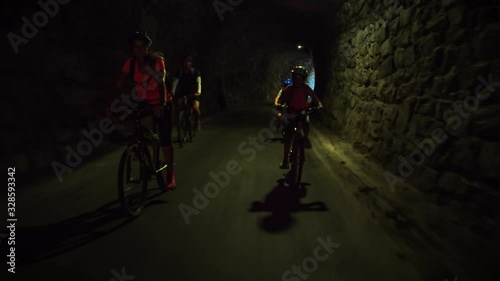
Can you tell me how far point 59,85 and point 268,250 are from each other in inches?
224

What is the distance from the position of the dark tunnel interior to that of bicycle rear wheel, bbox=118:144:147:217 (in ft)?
0.58

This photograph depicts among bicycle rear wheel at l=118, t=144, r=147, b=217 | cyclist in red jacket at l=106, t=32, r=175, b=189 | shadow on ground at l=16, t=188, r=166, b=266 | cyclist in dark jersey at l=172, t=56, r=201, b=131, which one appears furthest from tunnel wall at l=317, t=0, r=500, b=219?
cyclist in dark jersey at l=172, t=56, r=201, b=131

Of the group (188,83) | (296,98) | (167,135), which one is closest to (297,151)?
(296,98)

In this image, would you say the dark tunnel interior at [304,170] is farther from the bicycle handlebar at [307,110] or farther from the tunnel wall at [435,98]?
the bicycle handlebar at [307,110]

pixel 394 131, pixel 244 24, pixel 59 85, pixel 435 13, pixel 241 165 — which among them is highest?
pixel 244 24

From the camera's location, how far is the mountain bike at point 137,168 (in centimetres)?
380

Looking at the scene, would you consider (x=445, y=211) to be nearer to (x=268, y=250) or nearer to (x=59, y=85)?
(x=268, y=250)

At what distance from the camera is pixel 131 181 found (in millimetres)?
4043

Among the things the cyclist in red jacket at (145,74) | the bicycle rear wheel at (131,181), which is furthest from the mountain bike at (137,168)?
the cyclist in red jacket at (145,74)

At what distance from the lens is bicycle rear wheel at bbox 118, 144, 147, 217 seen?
3.76 m

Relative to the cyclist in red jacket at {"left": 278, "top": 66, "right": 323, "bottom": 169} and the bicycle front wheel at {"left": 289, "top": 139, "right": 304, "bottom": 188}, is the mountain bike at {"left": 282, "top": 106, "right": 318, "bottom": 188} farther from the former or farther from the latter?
the cyclist in red jacket at {"left": 278, "top": 66, "right": 323, "bottom": 169}

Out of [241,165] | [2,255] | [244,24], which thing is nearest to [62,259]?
[2,255]

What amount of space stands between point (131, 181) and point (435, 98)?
175 inches

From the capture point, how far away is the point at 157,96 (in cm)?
446
